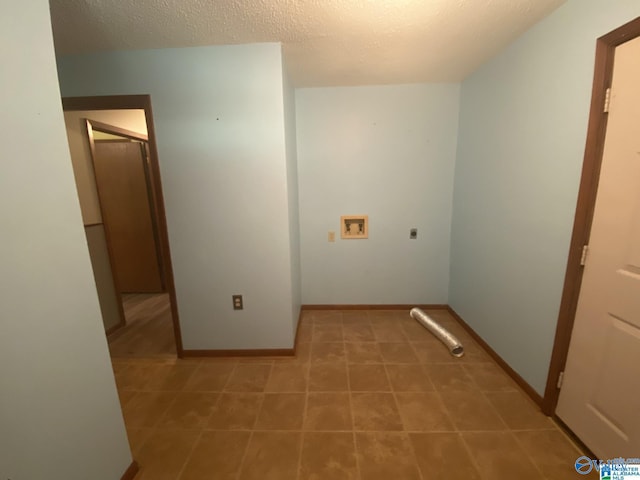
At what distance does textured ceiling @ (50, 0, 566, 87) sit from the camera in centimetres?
136

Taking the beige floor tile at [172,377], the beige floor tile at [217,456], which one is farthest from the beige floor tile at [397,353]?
the beige floor tile at [172,377]

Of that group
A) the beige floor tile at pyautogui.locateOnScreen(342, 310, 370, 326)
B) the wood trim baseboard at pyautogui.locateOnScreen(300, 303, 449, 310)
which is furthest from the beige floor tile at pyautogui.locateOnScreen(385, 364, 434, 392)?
the wood trim baseboard at pyautogui.locateOnScreen(300, 303, 449, 310)

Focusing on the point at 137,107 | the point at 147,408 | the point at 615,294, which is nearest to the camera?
the point at 615,294

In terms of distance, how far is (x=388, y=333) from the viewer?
2.47 meters

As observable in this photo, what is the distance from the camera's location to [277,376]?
1.92m

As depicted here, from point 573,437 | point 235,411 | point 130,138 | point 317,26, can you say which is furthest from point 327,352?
point 130,138

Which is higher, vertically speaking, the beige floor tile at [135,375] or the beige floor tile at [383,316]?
the beige floor tile at [383,316]

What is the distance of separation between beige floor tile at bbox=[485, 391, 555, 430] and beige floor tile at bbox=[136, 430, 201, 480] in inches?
75.1

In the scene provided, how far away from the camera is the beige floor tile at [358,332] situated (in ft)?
7.81

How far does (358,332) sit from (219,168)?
2003mm

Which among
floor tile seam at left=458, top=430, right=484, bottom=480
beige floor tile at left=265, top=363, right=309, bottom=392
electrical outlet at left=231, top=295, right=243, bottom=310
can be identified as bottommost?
floor tile seam at left=458, top=430, right=484, bottom=480

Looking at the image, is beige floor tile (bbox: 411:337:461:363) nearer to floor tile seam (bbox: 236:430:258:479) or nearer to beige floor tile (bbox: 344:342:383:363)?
beige floor tile (bbox: 344:342:383:363)

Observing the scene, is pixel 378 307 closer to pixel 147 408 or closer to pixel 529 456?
pixel 529 456

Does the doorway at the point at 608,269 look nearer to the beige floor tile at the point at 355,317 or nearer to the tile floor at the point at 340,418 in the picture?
the tile floor at the point at 340,418
